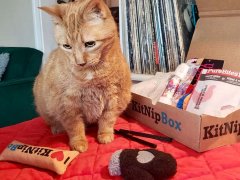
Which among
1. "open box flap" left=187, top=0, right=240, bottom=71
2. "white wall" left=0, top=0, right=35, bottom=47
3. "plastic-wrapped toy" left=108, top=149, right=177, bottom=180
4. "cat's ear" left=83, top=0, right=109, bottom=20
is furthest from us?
"white wall" left=0, top=0, right=35, bottom=47

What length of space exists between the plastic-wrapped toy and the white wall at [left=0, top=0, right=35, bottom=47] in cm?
152

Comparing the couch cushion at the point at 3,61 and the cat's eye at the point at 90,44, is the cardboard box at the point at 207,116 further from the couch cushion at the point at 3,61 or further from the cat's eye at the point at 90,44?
the couch cushion at the point at 3,61

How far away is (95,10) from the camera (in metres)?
0.87

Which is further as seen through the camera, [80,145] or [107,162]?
[80,145]

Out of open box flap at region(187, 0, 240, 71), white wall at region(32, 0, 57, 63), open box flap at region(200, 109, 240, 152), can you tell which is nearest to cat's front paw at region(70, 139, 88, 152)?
open box flap at region(200, 109, 240, 152)

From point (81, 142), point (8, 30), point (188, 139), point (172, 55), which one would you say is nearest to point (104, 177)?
point (81, 142)

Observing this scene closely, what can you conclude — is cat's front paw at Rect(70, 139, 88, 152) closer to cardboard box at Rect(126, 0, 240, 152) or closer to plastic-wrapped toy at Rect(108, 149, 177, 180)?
plastic-wrapped toy at Rect(108, 149, 177, 180)

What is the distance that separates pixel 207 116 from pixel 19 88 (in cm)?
114

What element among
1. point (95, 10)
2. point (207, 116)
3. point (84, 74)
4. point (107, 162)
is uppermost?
point (95, 10)

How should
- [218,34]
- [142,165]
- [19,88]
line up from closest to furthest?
1. [142,165]
2. [218,34]
3. [19,88]

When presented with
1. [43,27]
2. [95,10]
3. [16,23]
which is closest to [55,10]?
[95,10]

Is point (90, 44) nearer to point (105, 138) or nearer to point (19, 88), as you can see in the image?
point (105, 138)

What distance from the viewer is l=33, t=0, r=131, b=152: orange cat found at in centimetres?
88

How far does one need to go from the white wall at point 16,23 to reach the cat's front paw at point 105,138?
1285 mm
